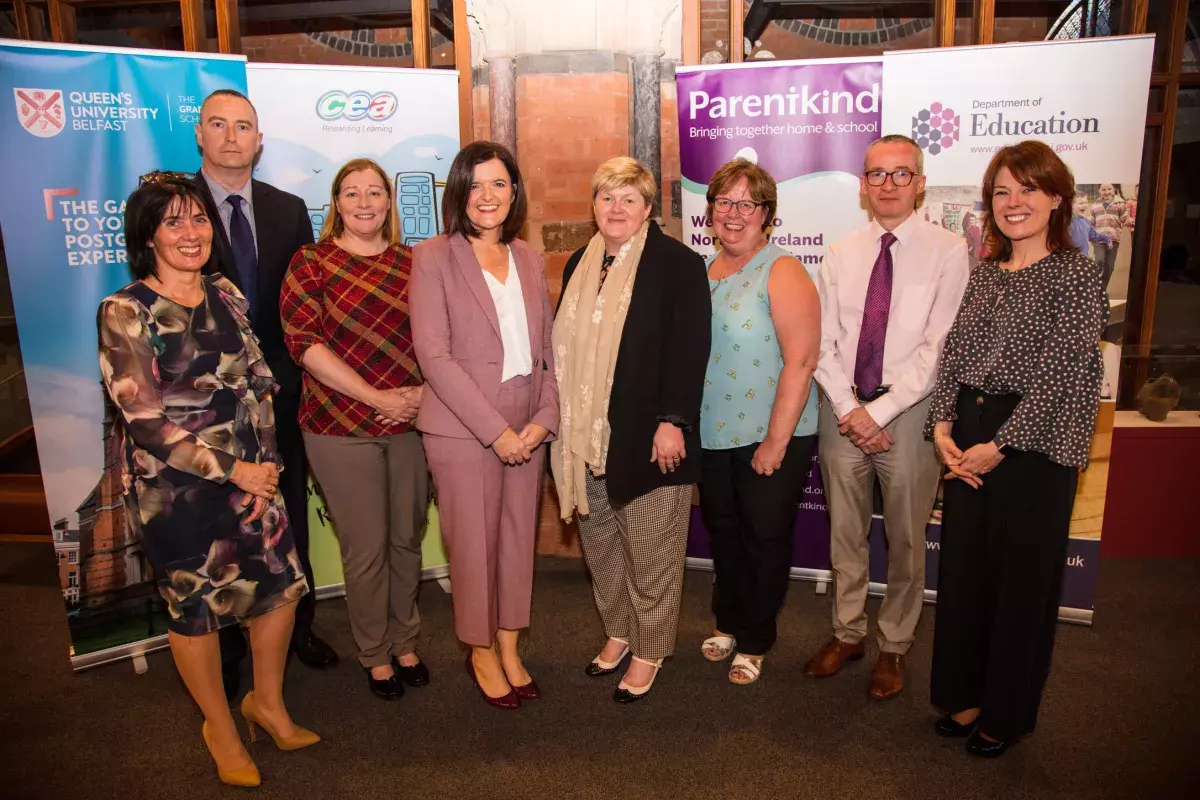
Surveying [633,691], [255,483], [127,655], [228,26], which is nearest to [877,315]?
[633,691]

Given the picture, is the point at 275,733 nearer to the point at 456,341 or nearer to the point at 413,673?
the point at 413,673

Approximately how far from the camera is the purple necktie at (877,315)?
274 cm

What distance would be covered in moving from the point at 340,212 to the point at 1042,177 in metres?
2.11

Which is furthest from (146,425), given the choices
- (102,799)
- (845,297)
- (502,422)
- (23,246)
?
Result: (845,297)

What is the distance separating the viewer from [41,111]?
2920 millimetres

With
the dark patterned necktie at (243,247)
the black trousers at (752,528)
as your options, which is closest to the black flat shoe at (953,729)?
the black trousers at (752,528)

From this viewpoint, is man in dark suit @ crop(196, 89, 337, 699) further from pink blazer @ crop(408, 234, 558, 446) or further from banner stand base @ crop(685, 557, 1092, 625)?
banner stand base @ crop(685, 557, 1092, 625)

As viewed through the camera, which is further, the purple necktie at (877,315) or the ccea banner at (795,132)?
the ccea banner at (795,132)

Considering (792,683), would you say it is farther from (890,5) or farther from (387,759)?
(890,5)

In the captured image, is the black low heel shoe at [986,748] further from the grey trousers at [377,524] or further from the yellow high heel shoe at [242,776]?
the yellow high heel shoe at [242,776]

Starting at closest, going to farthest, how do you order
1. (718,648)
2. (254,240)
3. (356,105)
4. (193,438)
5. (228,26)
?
(193,438), (254,240), (718,648), (356,105), (228,26)

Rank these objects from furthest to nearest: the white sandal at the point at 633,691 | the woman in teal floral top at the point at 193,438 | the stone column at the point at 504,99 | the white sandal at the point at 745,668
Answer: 1. the stone column at the point at 504,99
2. the white sandal at the point at 745,668
3. the white sandal at the point at 633,691
4. the woman in teal floral top at the point at 193,438

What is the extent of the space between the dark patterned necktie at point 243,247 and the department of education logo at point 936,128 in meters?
2.65

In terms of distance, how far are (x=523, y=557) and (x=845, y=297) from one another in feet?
4.66
